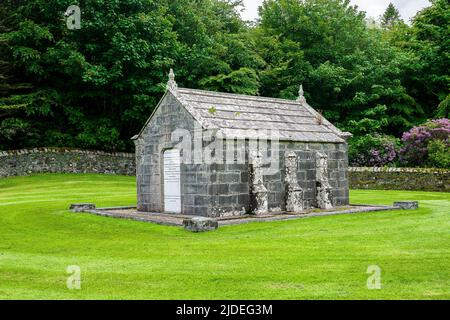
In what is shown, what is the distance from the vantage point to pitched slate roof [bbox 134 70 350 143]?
18.1 metres

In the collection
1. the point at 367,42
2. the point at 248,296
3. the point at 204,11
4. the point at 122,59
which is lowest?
the point at 248,296

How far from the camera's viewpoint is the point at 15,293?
769cm

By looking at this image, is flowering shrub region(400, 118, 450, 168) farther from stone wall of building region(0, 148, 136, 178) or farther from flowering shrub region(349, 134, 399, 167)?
stone wall of building region(0, 148, 136, 178)

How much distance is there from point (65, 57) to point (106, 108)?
225 inches

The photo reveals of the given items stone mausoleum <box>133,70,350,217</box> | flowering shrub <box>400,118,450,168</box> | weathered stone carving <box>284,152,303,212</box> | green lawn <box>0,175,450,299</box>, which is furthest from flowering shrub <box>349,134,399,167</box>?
weathered stone carving <box>284,152,303,212</box>

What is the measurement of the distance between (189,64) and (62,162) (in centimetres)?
1112

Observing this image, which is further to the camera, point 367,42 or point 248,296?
point 367,42

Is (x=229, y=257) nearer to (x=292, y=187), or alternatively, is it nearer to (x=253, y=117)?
(x=292, y=187)

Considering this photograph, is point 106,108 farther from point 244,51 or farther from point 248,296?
point 248,296

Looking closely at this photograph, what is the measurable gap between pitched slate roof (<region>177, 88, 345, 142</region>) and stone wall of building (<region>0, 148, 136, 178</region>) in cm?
1772

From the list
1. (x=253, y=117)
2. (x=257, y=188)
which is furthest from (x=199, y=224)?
(x=253, y=117)

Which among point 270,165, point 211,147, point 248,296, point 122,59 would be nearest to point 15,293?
point 248,296

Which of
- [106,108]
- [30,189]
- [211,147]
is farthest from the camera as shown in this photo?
[106,108]

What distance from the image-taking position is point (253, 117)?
19656 millimetres
